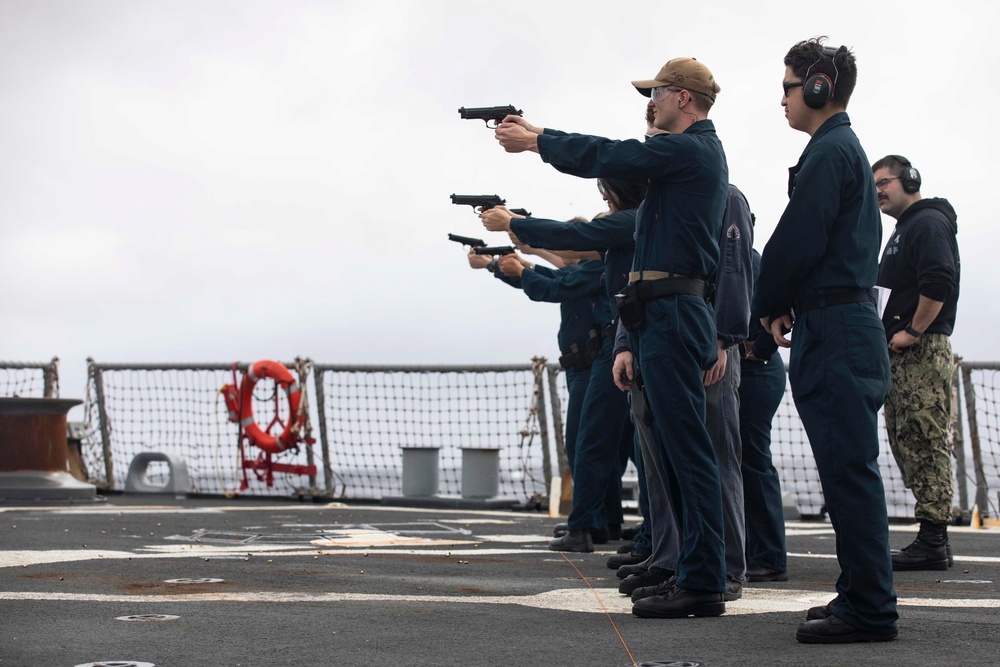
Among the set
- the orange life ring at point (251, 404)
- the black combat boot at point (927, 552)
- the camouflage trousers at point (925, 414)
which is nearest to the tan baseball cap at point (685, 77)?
the camouflage trousers at point (925, 414)

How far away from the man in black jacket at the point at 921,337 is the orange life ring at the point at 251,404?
8.02m

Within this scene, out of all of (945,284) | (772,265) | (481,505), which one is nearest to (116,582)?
(772,265)

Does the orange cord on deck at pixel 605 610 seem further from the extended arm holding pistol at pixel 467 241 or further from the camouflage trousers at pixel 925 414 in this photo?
the extended arm holding pistol at pixel 467 241

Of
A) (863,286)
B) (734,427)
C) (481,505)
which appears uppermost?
(863,286)

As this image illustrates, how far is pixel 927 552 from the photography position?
625 centimetres

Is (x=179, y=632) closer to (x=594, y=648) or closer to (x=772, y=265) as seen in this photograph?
(x=594, y=648)

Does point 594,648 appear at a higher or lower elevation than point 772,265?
lower

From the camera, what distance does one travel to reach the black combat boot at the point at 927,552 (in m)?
6.23

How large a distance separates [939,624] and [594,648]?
4.15 ft

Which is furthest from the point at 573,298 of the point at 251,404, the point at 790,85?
the point at 251,404

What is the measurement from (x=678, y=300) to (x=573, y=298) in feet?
9.65

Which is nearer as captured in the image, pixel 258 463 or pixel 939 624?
pixel 939 624

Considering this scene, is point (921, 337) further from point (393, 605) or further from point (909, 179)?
point (393, 605)

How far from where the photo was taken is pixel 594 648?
352 cm
